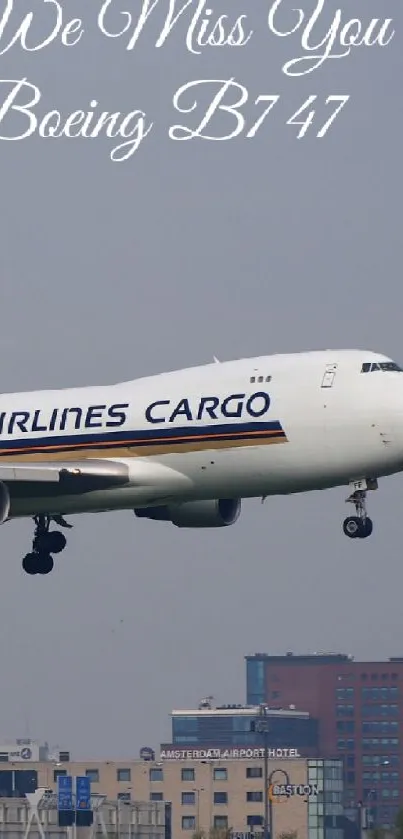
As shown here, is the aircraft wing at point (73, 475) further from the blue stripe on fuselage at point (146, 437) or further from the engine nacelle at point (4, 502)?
the blue stripe on fuselage at point (146, 437)

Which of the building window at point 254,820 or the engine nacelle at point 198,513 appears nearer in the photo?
the engine nacelle at point 198,513

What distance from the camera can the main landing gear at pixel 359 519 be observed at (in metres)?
73.2

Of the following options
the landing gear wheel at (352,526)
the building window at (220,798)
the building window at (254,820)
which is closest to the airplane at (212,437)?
the landing gear wheel at (352,526)

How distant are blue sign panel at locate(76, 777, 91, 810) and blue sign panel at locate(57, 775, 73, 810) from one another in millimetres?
454

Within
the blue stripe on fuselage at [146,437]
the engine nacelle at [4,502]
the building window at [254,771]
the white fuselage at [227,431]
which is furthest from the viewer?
the building window at [254,771]

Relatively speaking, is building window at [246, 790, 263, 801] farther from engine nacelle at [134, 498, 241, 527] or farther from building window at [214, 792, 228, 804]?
engine nacelle at [134, 498, 241, 527]

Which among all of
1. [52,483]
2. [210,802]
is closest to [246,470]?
[52,483]

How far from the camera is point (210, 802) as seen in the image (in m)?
184

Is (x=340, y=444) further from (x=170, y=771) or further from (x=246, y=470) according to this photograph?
(x=170, y=771)

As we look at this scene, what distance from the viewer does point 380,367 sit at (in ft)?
238

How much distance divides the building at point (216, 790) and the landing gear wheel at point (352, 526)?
108700 mm

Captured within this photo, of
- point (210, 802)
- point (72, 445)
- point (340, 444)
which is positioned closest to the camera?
point (340, 444)

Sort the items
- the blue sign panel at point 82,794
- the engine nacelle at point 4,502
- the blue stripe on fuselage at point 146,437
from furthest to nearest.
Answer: the blue sign panel at point 82,794 → the engine nacelle at point 4,502 → the blue stripe on fuselage at point 146,437

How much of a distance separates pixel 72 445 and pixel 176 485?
4.76 metres
